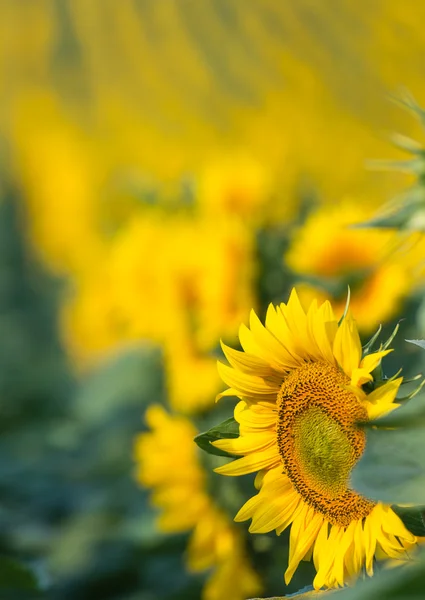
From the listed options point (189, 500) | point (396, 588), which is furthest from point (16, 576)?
point (396, 588)

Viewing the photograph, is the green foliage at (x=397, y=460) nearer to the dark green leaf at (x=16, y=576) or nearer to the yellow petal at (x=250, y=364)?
the yellow petal at (x=250, y=364)

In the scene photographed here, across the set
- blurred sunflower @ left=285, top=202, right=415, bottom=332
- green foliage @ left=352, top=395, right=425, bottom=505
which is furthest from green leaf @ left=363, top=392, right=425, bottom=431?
blurred sunflower @ left=285, top=202, right=415, bottom=332

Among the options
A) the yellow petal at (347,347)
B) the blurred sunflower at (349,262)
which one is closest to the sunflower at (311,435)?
the yellow petal at (347,347)

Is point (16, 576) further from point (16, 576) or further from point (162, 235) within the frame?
point (162, 235)

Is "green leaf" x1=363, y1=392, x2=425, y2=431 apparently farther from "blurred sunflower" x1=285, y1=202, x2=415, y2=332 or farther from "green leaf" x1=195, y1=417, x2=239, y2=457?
"blurred sunflower" x1=285, y1=202, x2=415, y2=332

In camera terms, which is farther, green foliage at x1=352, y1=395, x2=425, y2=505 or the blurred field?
the blurred field

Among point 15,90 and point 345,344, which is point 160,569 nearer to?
point 345,344
